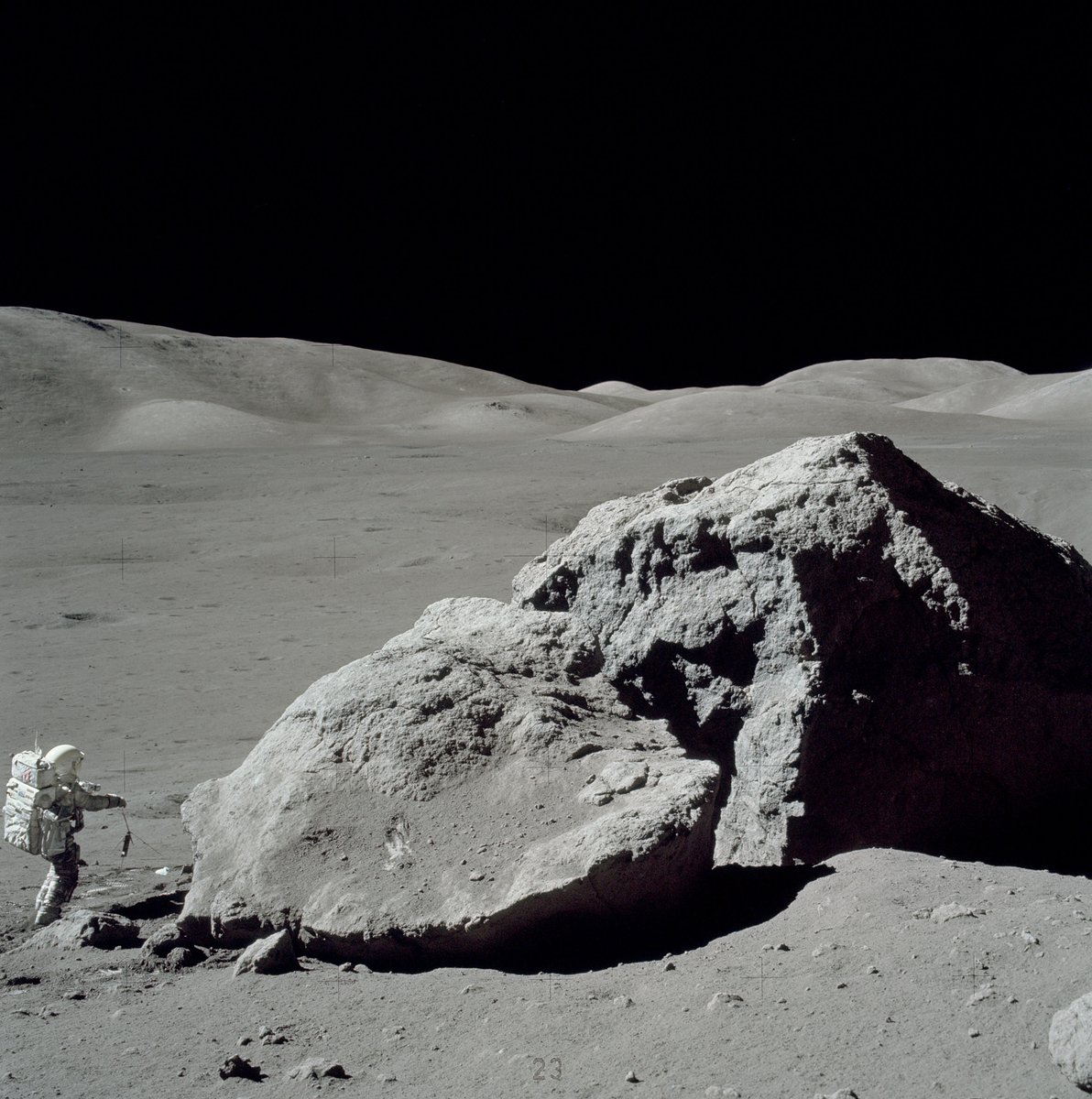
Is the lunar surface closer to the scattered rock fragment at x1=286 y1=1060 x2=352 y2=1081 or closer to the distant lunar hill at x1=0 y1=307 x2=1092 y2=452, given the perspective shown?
the scattered rock fragment at x1=286 y1=1060 x2=352 y2=1081

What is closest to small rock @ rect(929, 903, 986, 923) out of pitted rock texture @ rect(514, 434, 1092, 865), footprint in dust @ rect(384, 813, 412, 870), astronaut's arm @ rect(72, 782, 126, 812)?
pitted rock texture @ rect(514, 434, 1092, 865)

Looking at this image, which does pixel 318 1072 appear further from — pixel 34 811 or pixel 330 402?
pixel 330 402

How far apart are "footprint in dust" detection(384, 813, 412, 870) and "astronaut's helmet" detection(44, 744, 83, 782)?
1231 millimetres

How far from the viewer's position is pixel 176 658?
6.92 meters

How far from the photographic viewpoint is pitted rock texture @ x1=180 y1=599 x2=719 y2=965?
97.3 inches

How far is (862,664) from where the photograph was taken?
3.06 meters

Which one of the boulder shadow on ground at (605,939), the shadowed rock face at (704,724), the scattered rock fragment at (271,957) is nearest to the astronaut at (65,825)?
the shadowed rock face at (704,724)

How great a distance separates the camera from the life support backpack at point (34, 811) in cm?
324

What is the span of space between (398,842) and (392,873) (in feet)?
0.32

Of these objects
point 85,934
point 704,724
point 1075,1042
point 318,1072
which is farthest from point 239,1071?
point 704,724

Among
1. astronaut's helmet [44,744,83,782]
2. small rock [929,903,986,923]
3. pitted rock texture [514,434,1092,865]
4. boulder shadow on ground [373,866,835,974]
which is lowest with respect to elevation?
boulder shadow on ground [373,866,835,974]

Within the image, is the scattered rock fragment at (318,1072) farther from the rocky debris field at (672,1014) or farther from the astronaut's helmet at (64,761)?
the astronaut's helmet at (64,761)

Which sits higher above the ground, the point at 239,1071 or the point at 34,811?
the point at 34,811

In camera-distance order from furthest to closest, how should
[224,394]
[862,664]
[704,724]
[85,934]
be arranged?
[224,394] < [704,724] < [862,664] < [85,934]
